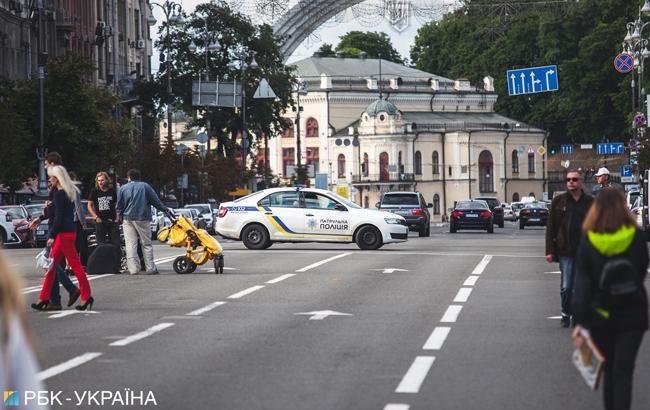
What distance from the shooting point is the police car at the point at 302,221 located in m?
38.5

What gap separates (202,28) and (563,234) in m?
87.8

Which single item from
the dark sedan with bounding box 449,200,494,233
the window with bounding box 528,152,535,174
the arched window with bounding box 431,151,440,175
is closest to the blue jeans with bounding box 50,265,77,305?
the dark sedan with bounding box 449,200,494,233

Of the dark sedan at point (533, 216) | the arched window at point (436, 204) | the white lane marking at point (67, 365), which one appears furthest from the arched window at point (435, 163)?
the white lane marking at point (67, 365)

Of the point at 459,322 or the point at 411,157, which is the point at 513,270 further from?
the point at 411,157

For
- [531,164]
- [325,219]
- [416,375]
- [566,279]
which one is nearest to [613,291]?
[416,375]

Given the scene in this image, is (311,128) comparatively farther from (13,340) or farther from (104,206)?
(13,340)

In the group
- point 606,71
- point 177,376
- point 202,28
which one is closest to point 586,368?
point 177,376

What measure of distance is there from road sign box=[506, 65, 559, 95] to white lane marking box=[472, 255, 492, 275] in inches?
920

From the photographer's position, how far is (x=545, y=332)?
16.1m

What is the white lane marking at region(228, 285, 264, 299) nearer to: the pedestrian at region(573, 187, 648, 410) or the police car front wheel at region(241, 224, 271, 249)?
the pedestrian at region(573, 187, 648, 410)

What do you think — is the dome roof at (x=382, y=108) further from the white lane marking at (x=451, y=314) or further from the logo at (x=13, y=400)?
the logo at (x=13, y=400)

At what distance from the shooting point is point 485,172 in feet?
551

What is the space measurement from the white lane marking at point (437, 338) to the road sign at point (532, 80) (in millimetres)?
42183

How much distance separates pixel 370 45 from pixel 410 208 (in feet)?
420
